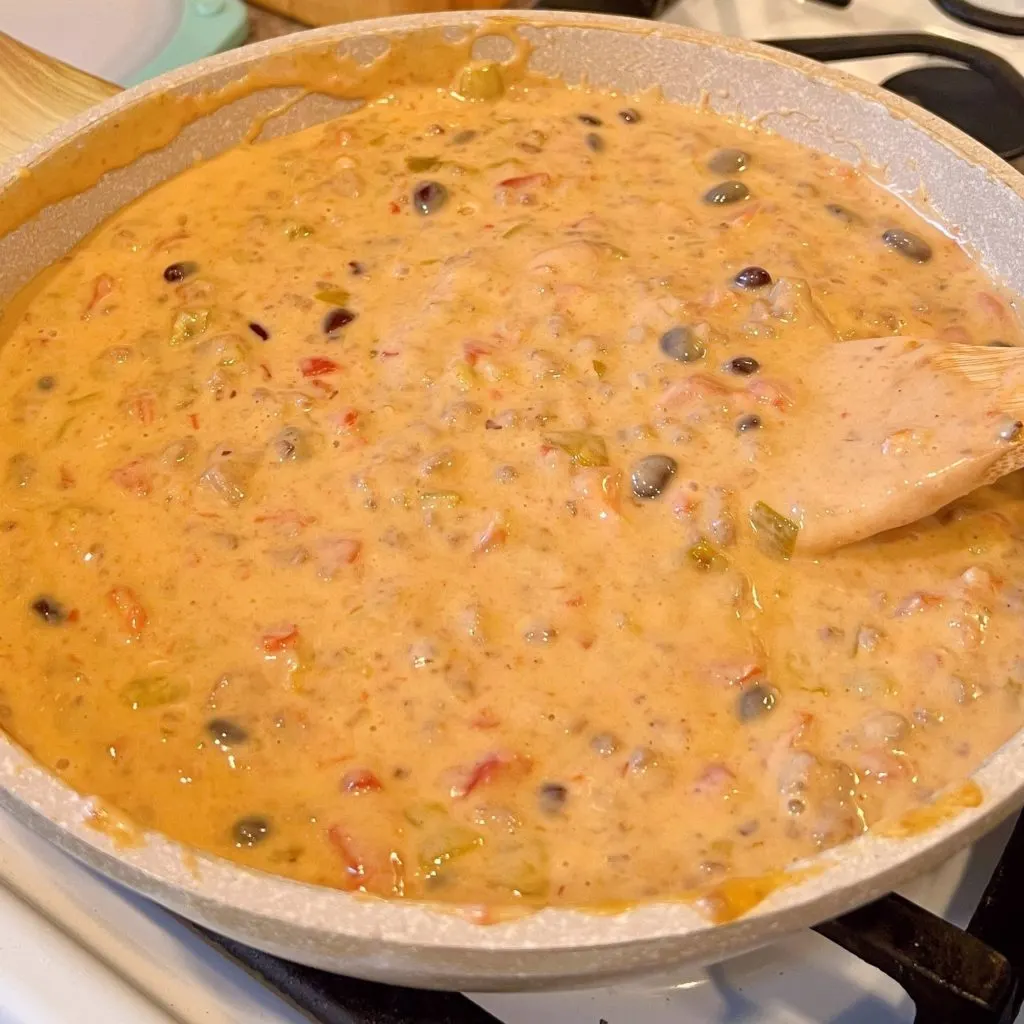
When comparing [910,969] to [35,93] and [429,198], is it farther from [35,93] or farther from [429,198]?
[35,93]

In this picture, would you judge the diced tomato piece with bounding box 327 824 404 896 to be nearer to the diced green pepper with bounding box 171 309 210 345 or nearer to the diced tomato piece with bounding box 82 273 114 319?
the diced green pepper with bounding box 171 309 210 345

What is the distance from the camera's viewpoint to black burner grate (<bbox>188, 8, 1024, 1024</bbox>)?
2.55 feet

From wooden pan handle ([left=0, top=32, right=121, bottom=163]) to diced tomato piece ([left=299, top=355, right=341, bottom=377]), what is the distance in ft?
1.83

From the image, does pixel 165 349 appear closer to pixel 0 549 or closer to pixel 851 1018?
pixel 0 549

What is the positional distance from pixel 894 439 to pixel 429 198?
0.66m

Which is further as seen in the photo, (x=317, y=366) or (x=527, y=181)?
(x=527, y=181)

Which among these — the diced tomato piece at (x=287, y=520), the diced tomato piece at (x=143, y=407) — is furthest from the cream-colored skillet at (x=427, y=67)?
the diced tomato piece at (x=287, y=520)

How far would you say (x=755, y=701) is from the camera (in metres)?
0.91

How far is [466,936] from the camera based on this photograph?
0.67 metres

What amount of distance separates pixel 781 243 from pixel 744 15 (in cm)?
74

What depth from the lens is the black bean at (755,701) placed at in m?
0.91

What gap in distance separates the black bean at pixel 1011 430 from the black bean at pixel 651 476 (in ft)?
0.95

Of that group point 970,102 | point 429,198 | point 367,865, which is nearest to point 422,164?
point 429,198

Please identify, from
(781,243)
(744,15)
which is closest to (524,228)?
(781,243)
